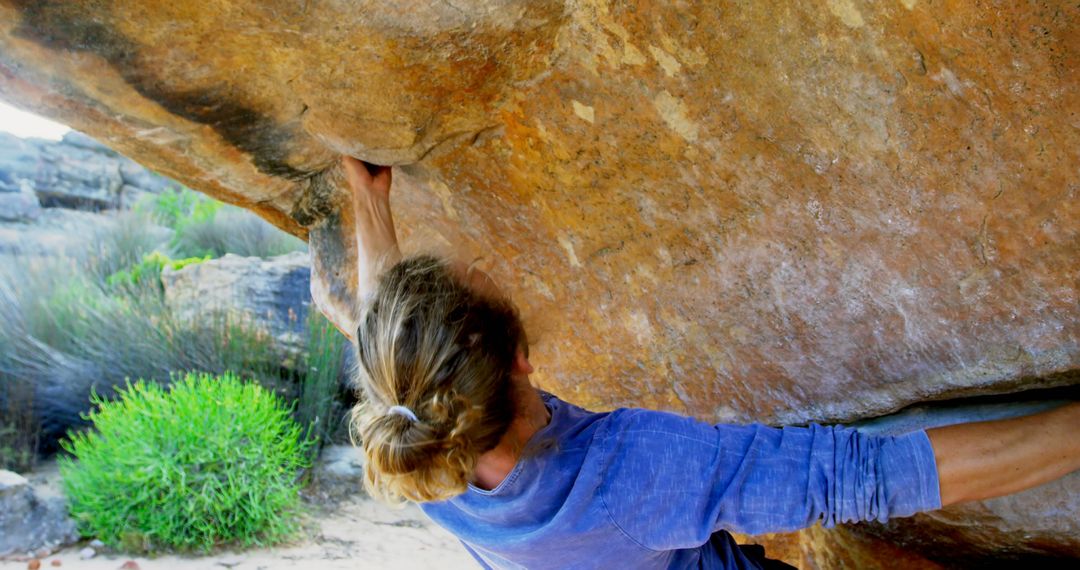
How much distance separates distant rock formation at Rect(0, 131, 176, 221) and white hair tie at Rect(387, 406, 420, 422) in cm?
1150

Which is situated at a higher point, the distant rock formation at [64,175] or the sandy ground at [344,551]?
the distant rock formation at [64,175]

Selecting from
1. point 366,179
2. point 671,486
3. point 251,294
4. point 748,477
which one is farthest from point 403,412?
point 251,294

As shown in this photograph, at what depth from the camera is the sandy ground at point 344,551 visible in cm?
504

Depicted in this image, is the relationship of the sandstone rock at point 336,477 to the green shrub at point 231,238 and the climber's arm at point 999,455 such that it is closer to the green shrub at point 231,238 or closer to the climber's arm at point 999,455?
the green shrub at point 231,238

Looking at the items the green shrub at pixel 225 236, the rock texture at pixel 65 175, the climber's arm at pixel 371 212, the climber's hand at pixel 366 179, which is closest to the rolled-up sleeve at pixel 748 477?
the climber's arm at pixel 371 212

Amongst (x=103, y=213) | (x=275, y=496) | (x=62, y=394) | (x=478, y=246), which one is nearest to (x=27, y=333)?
(x=62, y=394)

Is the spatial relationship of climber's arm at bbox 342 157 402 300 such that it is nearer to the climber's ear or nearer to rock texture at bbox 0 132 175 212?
the climber's ear

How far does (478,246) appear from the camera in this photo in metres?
2.31

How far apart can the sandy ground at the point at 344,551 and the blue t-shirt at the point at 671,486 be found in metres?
3.46

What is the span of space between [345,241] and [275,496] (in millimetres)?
3284

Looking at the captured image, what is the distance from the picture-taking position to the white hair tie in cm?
135

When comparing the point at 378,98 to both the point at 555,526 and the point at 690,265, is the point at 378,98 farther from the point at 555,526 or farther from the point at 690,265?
the point at 555,526

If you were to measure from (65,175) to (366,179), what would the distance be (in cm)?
1205

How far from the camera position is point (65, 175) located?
12.5 meters
